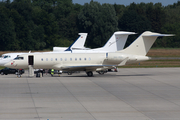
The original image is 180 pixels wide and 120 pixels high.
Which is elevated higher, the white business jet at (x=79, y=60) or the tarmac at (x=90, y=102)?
the white business jet at (x=79, y=60)

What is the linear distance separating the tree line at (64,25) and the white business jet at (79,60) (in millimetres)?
66278

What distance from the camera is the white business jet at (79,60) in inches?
1508

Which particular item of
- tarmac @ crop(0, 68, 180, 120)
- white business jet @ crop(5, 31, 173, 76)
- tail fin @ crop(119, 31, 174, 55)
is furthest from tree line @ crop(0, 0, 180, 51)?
tarmac @ crop(0, 68, 180, 120)

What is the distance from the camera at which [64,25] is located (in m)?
128

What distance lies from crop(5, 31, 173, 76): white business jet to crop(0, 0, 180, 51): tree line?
66278 millimetres

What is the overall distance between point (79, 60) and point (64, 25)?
9110 cm

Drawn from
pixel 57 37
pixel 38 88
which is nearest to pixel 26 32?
pixel 57 37

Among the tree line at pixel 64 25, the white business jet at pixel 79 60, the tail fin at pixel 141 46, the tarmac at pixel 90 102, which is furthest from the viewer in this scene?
the tree line at pixel 64 25

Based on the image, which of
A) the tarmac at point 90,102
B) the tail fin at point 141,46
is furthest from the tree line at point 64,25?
the tarmac at point 90,102

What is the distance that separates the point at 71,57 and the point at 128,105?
19279mm

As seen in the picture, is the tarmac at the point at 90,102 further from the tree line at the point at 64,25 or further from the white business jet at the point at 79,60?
the tree line at the point at 64,25

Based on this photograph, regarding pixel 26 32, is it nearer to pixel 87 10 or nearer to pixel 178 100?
pixel 87 10

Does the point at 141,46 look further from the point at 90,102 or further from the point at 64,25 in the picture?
the point at 64,25

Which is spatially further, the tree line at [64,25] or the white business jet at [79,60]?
the tree line at [64,25]
